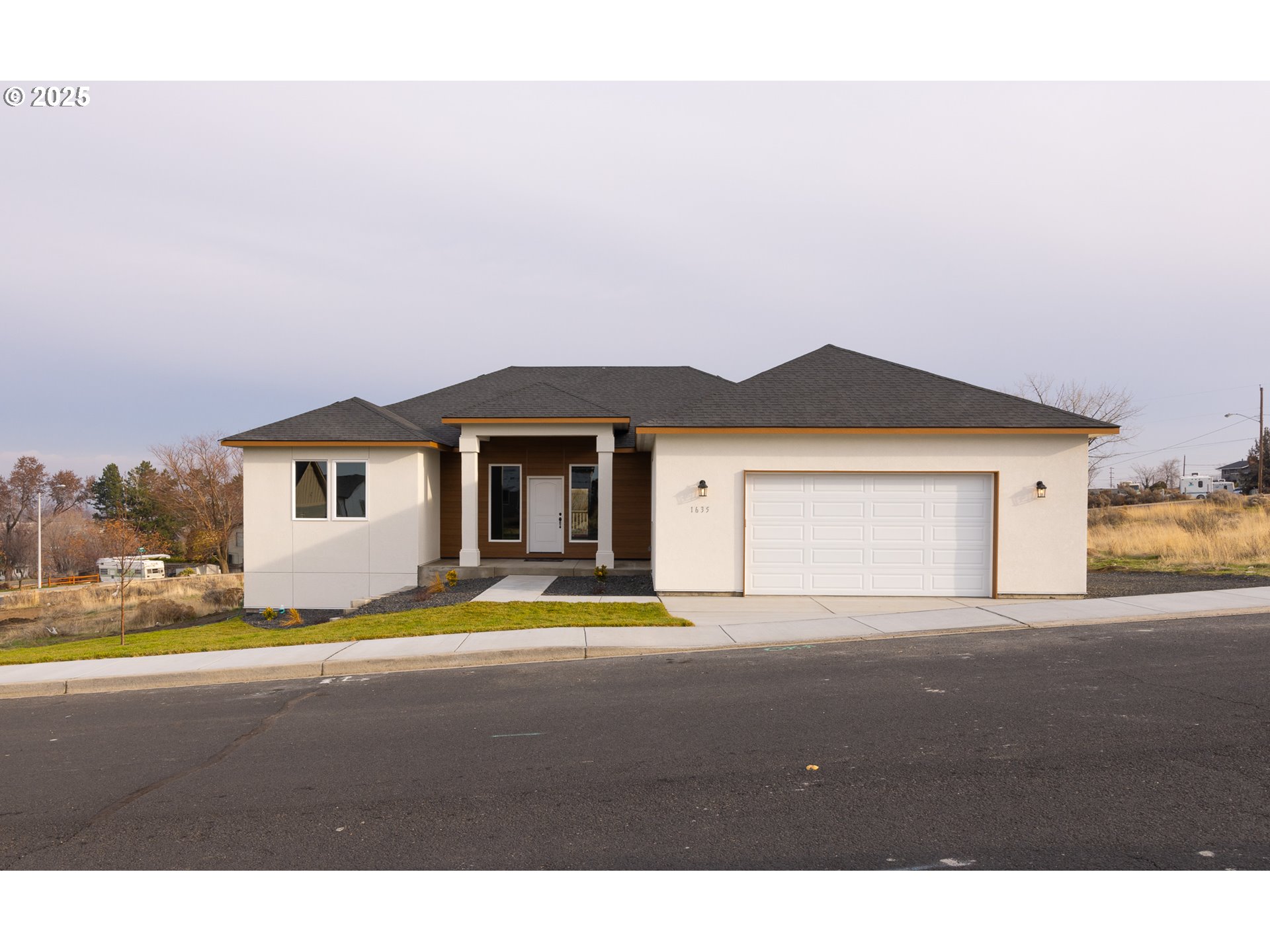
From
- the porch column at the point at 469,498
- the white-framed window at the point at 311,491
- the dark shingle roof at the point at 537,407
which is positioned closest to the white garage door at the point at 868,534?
the dark shingle roof at the point at 537,407

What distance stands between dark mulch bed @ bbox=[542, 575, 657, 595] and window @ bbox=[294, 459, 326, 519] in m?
6.25

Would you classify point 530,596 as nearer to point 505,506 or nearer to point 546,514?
point 546,514

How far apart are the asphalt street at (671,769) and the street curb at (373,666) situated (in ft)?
1.29

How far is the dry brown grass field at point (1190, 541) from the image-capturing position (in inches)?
726

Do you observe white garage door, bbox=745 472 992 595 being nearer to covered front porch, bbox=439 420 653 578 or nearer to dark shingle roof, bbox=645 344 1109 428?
dark shingle roof, bbox=645 344 1109 428

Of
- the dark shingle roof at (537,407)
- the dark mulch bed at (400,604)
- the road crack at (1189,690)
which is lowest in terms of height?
the dark mulch bed at (400,604)

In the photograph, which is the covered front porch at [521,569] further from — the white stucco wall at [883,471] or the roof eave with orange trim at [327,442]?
the white stucco wall at [883,471]

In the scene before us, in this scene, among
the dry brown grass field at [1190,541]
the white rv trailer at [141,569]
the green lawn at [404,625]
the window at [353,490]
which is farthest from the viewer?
the white rv trailer at [141,569]

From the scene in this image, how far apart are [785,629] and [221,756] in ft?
25.0

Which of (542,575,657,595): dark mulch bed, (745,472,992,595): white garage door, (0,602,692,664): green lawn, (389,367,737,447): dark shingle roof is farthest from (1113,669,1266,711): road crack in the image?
(389,367,737,447): dark shingle roof

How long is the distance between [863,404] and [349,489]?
12.2 meters

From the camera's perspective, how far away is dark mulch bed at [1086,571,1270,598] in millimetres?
14117

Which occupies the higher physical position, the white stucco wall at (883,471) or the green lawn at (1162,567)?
the white stucco wall at (883,471)

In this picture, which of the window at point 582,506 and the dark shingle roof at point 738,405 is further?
the window at point 582,506
